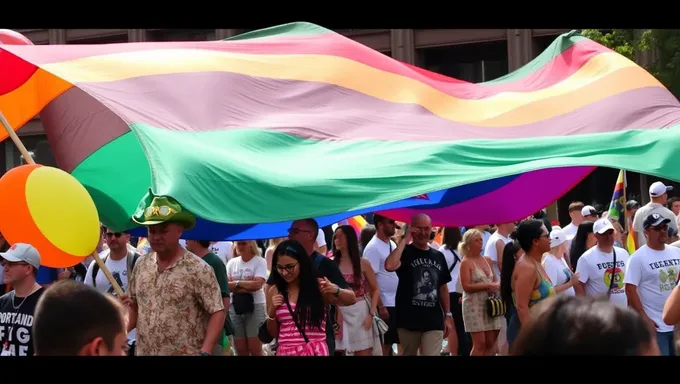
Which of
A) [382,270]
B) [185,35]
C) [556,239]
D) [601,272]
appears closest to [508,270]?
[601,272]

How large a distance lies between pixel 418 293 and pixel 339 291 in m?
2.46

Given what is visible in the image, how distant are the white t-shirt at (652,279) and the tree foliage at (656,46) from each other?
1768 centimetres

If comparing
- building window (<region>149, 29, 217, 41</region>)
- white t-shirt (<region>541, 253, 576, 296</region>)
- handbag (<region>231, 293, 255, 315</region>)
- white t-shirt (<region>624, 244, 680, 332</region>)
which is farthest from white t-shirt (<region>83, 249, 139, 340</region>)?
building window (<region>149, 29, 217, 41</region>)

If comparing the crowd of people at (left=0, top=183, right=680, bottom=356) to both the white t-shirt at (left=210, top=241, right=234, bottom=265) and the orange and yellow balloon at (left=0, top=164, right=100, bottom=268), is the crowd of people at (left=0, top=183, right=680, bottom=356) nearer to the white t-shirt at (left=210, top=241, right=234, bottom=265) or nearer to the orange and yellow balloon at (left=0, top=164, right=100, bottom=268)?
the white t-shirt at (left=210, top=241, right=234, bottom=265)

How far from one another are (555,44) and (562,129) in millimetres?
2092

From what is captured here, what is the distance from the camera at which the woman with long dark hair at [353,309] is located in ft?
33.6

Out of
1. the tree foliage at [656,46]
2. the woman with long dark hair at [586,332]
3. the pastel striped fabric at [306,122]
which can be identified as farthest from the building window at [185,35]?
the woman with long dark hair at [586,332]

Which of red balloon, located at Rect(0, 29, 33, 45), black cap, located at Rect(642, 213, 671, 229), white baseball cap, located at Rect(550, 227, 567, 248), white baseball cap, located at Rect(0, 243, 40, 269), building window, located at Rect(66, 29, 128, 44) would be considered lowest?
white baseball cap, located at Rect(550, 227, 567, 248)

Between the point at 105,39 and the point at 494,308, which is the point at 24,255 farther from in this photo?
the point at 105,39

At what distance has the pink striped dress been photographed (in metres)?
7.90

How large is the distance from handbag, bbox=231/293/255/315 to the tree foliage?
16.4 m

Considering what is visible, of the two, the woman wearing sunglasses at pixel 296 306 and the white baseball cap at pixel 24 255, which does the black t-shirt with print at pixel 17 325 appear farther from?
the woman wearing sunglasses at pixel 296 306
